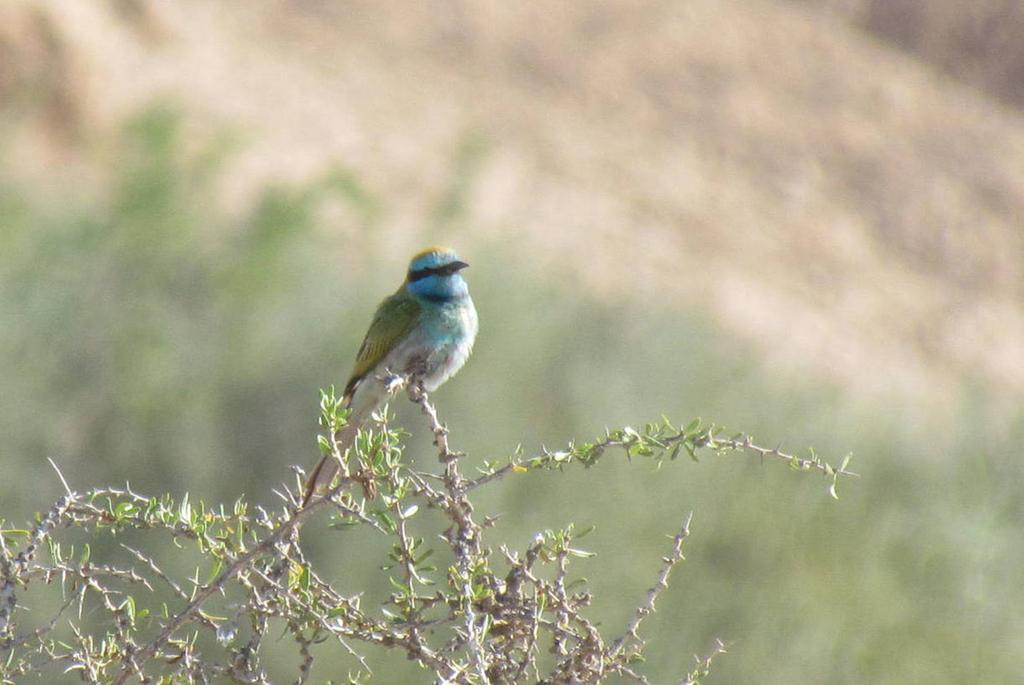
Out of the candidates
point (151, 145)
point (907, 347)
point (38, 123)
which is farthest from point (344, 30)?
point (151, 145)

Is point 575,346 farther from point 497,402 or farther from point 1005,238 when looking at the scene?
point 1005,238

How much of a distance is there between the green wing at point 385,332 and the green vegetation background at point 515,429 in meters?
3.15

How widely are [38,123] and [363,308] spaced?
7043 millimetres

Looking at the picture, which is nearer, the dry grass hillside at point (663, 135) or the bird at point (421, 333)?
the bird at point (421, 333)

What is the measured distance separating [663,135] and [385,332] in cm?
1575

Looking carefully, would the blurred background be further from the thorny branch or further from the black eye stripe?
the black eye stripe

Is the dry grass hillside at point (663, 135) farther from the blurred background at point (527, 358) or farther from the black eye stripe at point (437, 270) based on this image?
the black eye stripe at point (437, 270)

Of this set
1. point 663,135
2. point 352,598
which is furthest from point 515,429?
point 663,135

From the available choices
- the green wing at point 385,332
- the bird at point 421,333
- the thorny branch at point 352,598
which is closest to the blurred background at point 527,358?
the thorny branch at point 352,598

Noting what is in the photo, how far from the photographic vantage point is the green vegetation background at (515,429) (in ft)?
25.2

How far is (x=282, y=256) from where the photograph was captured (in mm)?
9016

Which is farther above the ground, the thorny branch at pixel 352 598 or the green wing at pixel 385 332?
the green wing at pixel 385 332

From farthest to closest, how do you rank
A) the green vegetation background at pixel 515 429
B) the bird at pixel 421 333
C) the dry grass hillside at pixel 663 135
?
the dry grass hillside at pixel 663 135, the green vegetation background at pixel 515 429, the bird at pixel 421 333

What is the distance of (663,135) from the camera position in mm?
19906
